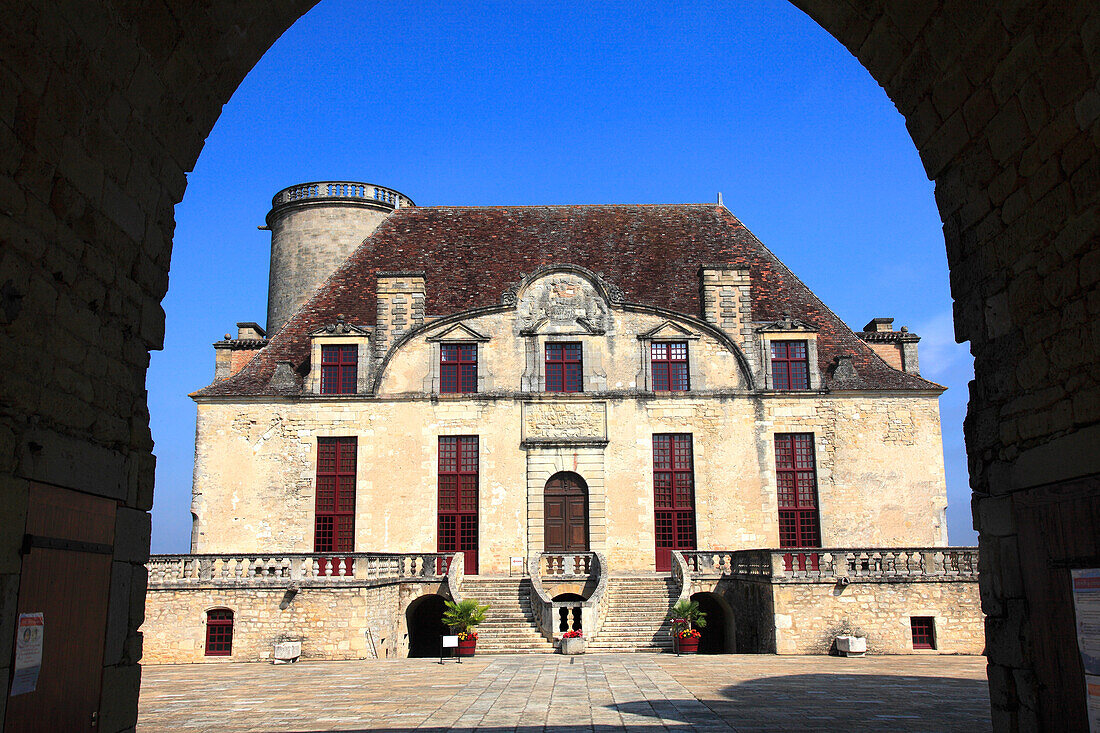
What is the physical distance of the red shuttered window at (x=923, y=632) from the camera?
17203 millimetres

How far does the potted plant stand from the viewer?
16891mm

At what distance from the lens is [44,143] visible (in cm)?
479

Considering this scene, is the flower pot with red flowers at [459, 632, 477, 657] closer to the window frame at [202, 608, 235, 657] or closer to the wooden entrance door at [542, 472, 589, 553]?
the window frame at [202, 608, 235, 657]

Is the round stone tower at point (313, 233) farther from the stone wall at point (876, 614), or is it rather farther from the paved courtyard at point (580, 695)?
the stone wall at point (876, 614)

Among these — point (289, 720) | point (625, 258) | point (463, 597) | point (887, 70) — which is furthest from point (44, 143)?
point (625, 258)

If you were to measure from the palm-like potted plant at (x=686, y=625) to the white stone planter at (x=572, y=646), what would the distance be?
1.92 m

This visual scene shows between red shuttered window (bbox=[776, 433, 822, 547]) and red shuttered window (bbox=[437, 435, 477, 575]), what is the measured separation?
24.6ft

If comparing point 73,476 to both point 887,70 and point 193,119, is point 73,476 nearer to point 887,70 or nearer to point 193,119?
point 193,119

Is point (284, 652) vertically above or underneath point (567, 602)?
underneath

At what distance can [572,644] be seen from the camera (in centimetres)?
1691

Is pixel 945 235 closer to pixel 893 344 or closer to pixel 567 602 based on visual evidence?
pixel 567 602

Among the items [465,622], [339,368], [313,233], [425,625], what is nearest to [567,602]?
[465,622]

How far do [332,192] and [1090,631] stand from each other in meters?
26.5

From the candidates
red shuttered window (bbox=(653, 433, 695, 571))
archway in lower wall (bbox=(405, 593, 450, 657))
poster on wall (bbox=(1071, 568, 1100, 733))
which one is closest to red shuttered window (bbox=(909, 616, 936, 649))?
red shuttered window (bbox=(653, 433, 695, 571))
